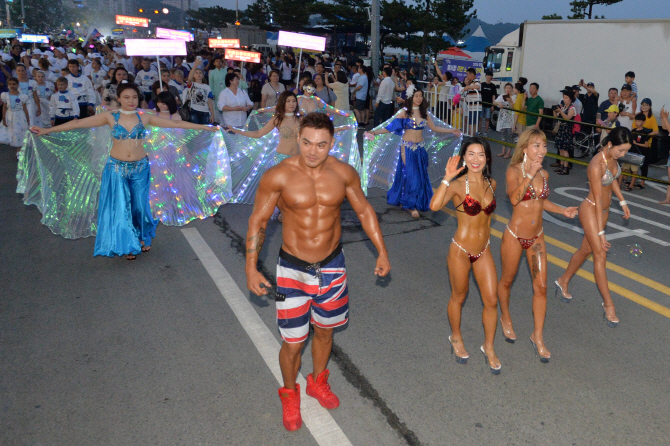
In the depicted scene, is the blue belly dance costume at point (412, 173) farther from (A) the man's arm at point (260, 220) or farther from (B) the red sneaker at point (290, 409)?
(B) the red sneaker at point (290, 409)

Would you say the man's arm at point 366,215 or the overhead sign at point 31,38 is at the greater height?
the overhead sign at point 31,38

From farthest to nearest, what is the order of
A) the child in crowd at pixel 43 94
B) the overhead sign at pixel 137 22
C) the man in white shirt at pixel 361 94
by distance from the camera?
the overhead sign at pixel 137 22
the man in white shirt at pixel 361 94
the child in crowd at pixel 43 94

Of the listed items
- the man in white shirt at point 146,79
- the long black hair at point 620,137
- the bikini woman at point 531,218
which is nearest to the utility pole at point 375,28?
the man in white shirt at point 146,79

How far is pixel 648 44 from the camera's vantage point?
46.2 ft

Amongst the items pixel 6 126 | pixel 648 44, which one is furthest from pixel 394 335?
pixel 648 44

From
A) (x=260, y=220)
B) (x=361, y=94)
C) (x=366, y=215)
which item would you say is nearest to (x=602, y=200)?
(x=366, y=215)

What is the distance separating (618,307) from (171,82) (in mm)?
11417

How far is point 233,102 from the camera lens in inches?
413

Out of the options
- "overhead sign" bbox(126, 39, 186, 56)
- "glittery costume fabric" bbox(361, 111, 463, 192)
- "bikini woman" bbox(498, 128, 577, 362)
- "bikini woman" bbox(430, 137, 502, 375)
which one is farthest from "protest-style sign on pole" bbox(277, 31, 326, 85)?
"bikini woman" bbox(430, 137, 502, 375)

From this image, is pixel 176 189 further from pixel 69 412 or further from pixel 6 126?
pixel 6 126

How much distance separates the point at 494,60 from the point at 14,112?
16697 mm

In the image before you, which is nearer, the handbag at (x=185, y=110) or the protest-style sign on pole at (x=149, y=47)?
the protest-style sign on pole at (x=149, y=47)

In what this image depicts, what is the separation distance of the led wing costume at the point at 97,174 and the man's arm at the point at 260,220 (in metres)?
4.42

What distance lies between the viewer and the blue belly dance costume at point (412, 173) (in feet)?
26.8
